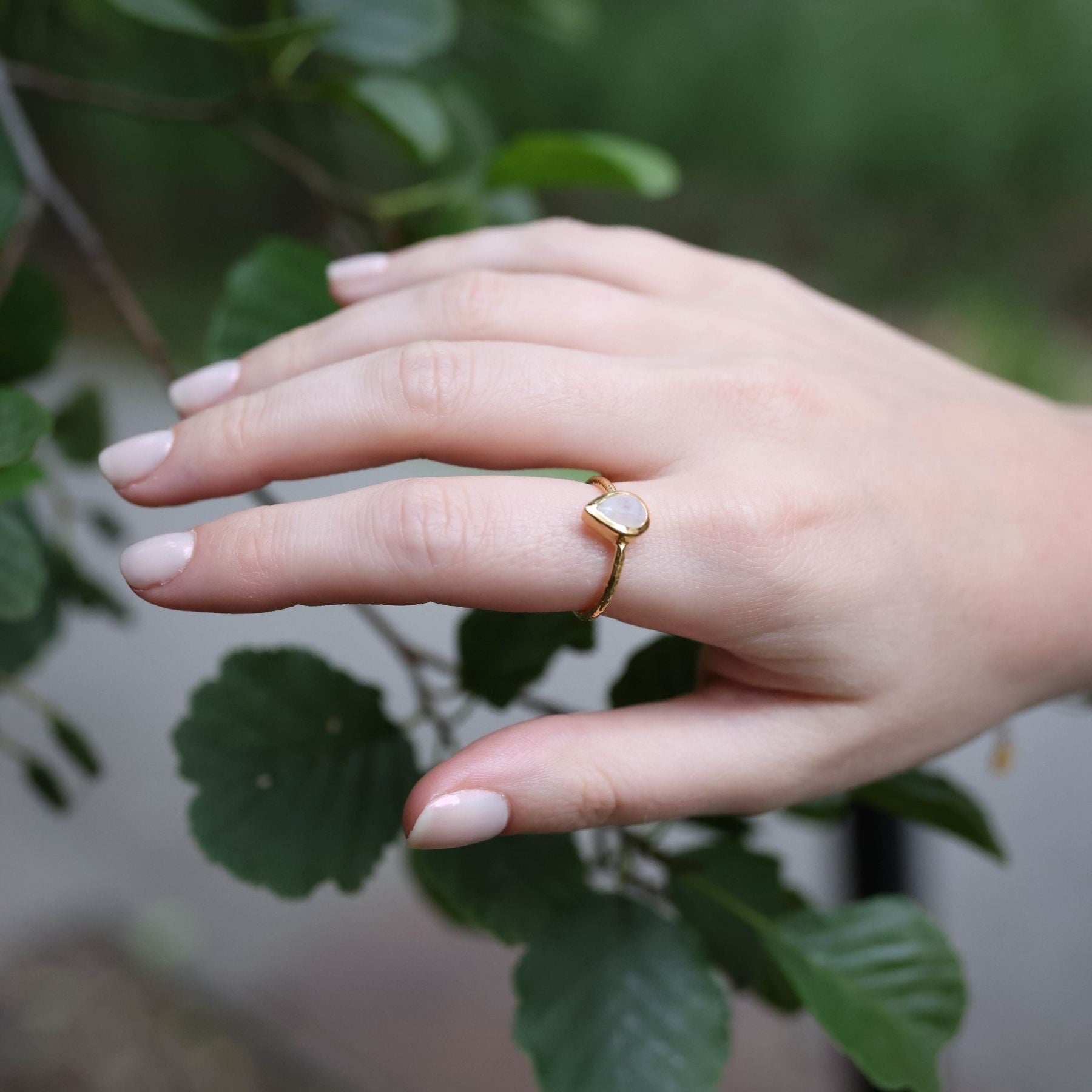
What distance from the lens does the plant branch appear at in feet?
1.22

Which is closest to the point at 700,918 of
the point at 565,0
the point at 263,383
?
the point at 263,383

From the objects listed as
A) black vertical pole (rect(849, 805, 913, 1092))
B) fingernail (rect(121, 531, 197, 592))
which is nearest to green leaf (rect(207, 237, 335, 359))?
fingernail (rect(121, 531, 197, 592))

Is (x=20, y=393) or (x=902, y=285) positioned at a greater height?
(x=20, y=393)

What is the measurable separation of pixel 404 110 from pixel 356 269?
3.9 inches

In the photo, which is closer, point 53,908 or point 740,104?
point 53,908

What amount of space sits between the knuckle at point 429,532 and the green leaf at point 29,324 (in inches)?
10.0

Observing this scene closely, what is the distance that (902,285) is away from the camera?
169cm

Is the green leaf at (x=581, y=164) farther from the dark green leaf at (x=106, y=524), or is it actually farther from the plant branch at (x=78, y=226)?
the dark green leaf at (x=106, y=524)

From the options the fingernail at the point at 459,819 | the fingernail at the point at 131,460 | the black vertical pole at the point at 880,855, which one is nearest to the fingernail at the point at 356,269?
the fingernail at the point at 131,460

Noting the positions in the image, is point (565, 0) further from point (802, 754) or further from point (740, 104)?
point (740, 104)

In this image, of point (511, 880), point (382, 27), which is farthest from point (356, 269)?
point (511, 880)

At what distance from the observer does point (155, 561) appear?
28cm

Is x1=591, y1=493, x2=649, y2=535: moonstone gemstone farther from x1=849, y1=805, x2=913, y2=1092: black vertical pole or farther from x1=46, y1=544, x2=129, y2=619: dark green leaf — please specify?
x1=849, y1=805, x2=913, y2=1092: black vertical pole

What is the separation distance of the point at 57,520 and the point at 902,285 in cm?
156
